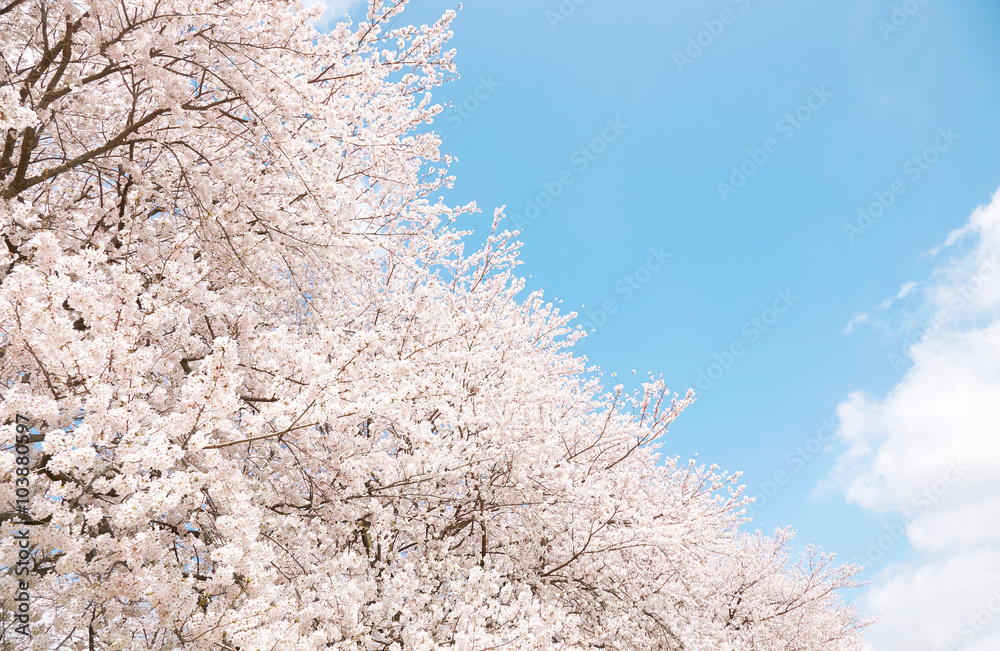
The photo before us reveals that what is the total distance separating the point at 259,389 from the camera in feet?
14.0

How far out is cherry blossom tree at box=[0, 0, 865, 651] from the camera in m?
2.60

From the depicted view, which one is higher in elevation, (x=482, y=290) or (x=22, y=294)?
(x=482, y=290)

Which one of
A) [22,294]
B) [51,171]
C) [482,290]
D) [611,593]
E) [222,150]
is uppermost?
[482,290]

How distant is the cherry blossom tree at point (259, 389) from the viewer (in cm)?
260

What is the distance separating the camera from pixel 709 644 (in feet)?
22.1

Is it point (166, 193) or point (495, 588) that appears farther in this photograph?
point (495, 588)

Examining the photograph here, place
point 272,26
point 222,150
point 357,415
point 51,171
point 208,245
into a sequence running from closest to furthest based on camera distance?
point 357,415, point 51,171, point 272,26, point 208,245, point 222,150

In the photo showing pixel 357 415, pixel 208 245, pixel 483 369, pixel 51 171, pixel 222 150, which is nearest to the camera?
pixel 357 415

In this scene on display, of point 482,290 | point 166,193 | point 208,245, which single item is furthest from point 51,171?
point 482,290

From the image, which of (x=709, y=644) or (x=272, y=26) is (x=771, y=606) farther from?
(x=272, y=26)

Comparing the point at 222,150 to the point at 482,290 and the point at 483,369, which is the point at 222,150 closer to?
the point at 483,369

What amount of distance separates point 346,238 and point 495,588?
321 cm

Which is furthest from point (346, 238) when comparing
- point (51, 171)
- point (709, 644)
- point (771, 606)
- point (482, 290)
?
point (771, 606)

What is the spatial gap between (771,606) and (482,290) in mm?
11056
